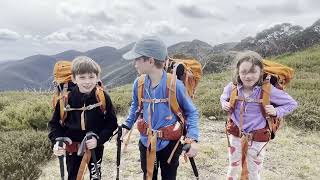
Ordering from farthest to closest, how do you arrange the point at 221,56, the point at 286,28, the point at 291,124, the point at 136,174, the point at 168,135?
the point at 286,28, the point at 221,56, the point at 291,124, the point at 136,174, the point at 168,135

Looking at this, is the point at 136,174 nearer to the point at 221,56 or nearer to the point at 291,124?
the point at 291,124

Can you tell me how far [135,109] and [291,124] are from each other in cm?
623

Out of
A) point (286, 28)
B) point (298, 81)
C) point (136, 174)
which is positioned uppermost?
point (286, 28)

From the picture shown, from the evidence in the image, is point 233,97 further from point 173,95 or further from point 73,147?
point 73,147

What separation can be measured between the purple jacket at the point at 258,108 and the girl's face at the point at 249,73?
0.39 ft

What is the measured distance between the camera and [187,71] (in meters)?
5.01

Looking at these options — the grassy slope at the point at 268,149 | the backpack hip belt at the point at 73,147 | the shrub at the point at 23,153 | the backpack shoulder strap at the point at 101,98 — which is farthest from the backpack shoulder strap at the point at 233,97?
the shrub at the point at 23,153

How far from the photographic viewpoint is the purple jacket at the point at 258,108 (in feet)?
15.7

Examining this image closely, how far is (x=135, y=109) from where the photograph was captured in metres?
4.72

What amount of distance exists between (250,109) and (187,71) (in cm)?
83

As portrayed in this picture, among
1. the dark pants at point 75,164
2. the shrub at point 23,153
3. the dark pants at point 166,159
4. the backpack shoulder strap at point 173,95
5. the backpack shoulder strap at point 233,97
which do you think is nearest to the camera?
the backpack shoulder strap at point 173,95

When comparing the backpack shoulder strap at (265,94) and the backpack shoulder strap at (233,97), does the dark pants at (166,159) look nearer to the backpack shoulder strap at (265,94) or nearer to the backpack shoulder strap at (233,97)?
the backpack shoulder strap at (233,97)

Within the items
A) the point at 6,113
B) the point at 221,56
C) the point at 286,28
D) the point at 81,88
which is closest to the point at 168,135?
the point at 81,88

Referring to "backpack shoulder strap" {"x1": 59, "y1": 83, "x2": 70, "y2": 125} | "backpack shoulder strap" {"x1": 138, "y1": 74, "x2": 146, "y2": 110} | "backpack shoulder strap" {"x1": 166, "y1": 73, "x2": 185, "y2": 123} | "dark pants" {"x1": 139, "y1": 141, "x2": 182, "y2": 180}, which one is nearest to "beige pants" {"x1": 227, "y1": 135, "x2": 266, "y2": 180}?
"dark pants" {"x1": 139, "y1": 141, "x2": 182, "y2": 180}
